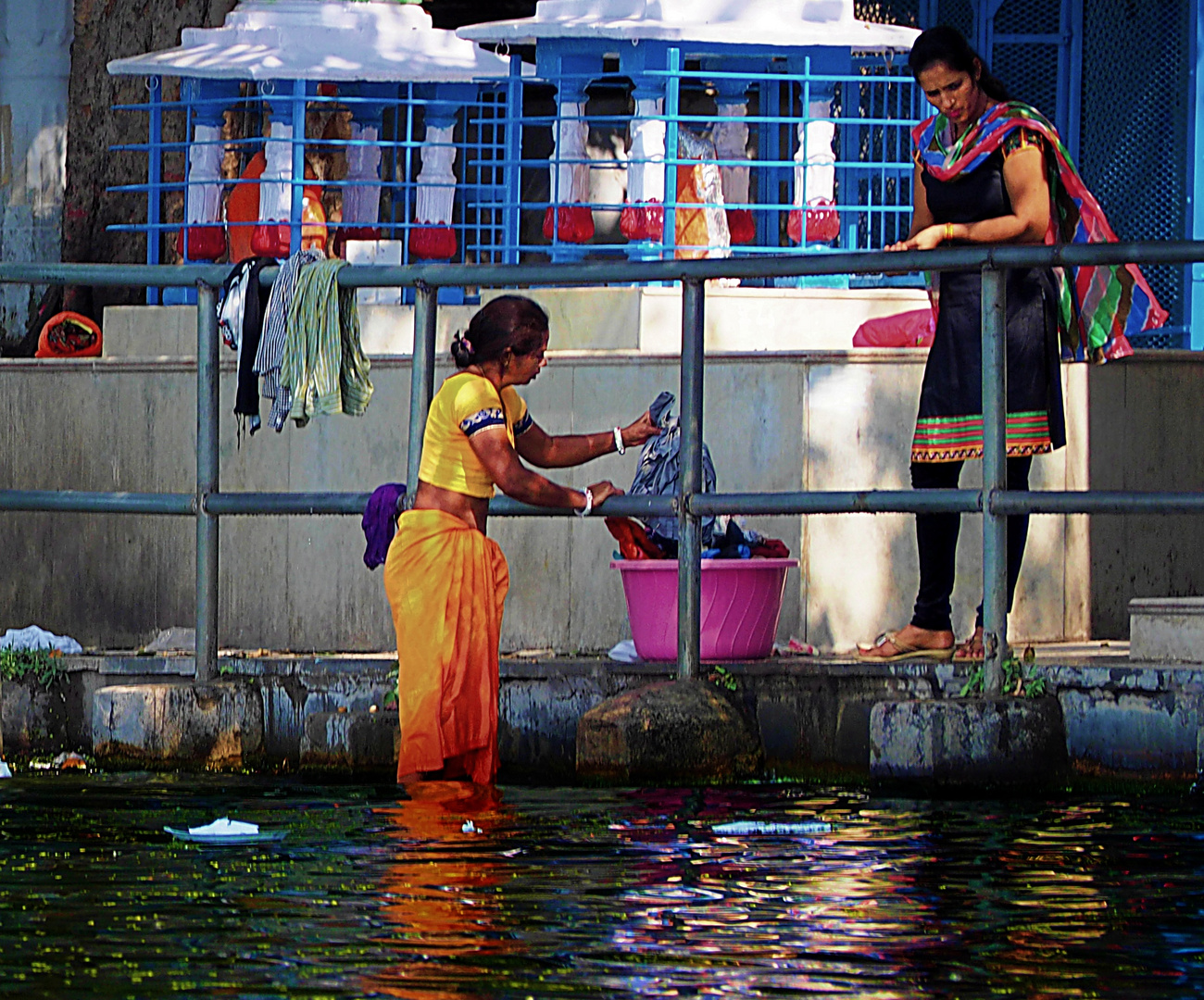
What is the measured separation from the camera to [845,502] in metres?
6.49

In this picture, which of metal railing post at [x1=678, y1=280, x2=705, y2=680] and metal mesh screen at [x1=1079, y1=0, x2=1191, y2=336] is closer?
metal railing post at [x1=678, y1=280, x2=705, y2=680]

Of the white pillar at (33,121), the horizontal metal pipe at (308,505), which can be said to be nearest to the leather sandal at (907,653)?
the horizontal metal pipe at (308,505)

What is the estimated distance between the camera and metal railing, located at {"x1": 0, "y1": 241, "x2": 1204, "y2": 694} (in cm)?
624

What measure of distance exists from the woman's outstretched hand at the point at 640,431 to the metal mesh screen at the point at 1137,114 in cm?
594

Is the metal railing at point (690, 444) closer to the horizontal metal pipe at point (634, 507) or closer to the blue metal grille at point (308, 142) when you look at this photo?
the horizontal metal pipe at point (634, 507)

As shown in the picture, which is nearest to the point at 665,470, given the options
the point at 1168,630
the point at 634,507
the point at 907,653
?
the point at 634,507

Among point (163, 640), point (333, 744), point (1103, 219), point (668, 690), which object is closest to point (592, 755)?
point (668, 690)

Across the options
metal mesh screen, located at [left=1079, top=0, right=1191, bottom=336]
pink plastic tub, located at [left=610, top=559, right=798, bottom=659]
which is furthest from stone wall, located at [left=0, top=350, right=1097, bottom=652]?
metal mesh screen, located at [left=1079, top=0, right=1191, bottom=336]

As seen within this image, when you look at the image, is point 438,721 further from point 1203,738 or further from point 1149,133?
point 1149,133

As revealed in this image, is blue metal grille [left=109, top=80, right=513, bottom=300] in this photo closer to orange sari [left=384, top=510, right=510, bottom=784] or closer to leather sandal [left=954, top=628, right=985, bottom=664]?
orange sari [left=384, top=510, right=510, bottom=784]

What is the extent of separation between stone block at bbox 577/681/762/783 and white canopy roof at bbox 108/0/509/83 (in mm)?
5081

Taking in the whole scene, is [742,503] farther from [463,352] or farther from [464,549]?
[463,352]

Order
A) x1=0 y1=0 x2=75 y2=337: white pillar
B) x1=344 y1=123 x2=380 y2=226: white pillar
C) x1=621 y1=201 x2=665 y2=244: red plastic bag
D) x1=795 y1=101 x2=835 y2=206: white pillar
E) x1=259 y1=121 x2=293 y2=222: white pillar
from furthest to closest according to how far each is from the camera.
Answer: x1=0 y1=0 x2=75 y2=337: white pillar, x1=344 y1=123 x2=380 y2=226: white pillar, x1=259 y1=121 x2=293 y2=222: white pillar, x1=795 y1=101 x2=835 y2=206: white pillar, x1=621 y1=201 x2=665 y2=244: red plastic bag

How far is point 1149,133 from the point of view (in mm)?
12102
